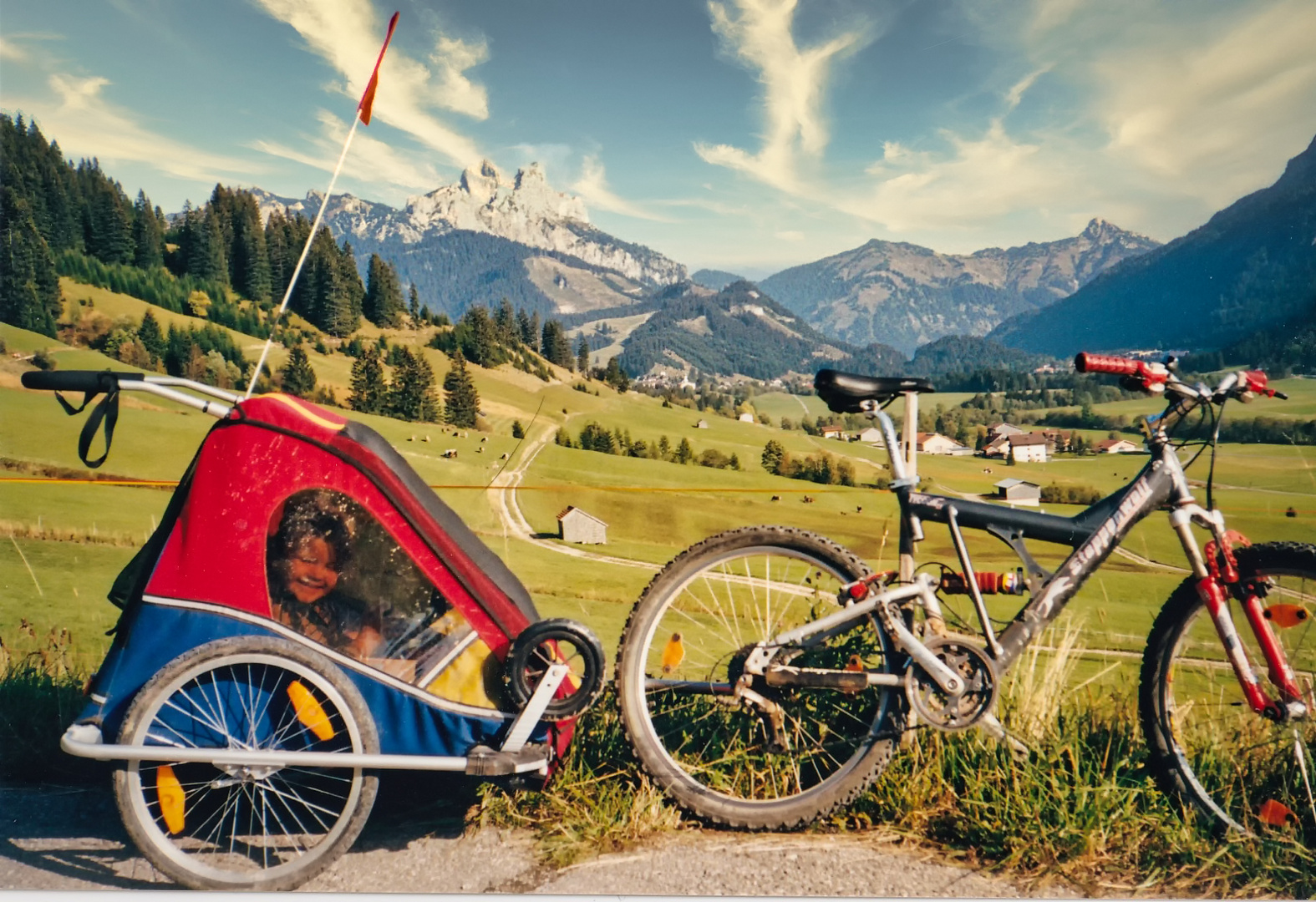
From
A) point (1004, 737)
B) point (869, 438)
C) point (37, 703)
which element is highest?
point (869, 438)

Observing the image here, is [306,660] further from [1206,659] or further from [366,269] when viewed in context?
[1206,659]

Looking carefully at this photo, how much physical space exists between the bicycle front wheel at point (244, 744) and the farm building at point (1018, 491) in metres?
3.04

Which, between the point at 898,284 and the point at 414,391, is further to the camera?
the point at 898,284

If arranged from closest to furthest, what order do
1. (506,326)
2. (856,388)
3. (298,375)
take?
(856,388) < (298,375) < (506,326)

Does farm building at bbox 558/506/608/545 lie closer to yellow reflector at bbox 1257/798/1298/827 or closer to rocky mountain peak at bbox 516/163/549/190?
rocky mountain peak at bbox 516/163/549/190

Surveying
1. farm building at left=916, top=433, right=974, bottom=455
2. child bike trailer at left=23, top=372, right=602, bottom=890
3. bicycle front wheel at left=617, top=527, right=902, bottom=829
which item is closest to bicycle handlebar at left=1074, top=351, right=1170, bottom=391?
farm building at left=916, top=433, right=974, bottom=455

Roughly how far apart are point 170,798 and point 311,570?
860 mm

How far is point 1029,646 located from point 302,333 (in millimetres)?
3700

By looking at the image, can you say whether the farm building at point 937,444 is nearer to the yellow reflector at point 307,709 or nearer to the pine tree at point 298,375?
the yellow reflector at point 307,709

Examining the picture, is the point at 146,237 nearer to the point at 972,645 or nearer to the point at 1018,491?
the point at 972,645

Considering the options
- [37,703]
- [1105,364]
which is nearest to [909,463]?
[1105,364]

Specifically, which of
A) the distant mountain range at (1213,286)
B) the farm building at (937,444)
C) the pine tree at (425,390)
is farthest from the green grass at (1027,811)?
the distant mountain range at (1213,286)

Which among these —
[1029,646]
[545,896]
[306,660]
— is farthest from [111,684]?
[1029,646]

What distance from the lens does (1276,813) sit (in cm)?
246
